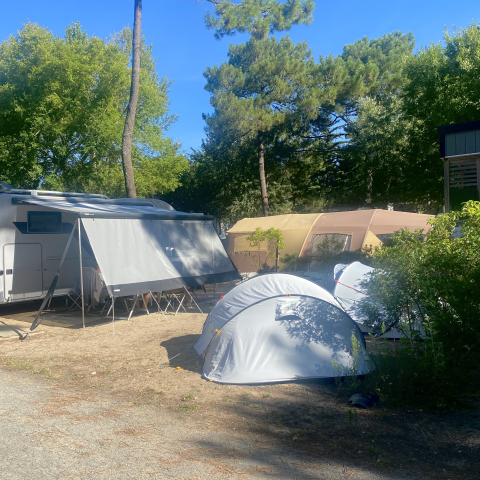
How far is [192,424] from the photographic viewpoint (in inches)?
187

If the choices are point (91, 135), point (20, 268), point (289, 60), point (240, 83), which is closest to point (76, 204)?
point (20, 268)

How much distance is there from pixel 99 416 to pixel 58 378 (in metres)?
1.67

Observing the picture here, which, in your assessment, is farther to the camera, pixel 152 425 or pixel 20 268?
pixel 20 268

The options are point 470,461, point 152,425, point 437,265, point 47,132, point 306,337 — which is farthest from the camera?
point 47,132

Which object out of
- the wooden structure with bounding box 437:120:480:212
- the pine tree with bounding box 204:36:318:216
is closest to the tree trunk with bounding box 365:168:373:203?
the pine tree with bounding box 204:36:318:216

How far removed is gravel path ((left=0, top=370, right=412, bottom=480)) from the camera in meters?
3.71

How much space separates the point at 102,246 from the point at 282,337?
4.75 m

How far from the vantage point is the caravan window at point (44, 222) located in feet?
34.9

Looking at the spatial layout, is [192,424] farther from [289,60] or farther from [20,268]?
[289,60]

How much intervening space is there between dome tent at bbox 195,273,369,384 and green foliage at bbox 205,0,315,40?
12.8m

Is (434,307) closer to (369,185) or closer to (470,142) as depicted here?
(470,142)

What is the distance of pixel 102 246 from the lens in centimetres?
938

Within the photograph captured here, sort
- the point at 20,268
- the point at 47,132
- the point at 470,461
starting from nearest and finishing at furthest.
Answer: the point at 470,461 → the point at 20,268 → the point at 47,132

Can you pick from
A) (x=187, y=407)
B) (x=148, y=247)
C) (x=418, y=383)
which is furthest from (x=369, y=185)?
(x=187, y=407)
